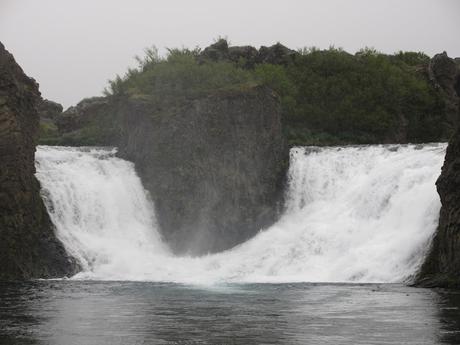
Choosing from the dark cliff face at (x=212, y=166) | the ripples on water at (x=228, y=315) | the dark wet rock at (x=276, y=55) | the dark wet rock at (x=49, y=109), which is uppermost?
the dark wet rock at (x=276, y=55)

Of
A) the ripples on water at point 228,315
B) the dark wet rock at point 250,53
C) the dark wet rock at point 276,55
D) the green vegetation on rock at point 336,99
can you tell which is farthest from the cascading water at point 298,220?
the dark wet rock at point 276,55

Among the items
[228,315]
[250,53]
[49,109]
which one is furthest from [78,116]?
[228,315]

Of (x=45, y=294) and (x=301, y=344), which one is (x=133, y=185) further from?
(x=301, y=344)

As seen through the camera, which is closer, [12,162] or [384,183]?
[12,162]

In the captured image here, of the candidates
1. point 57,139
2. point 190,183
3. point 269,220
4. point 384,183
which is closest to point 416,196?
point 384,183

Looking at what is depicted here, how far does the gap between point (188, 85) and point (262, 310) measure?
3494cm

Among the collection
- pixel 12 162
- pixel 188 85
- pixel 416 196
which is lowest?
pixel 416 196

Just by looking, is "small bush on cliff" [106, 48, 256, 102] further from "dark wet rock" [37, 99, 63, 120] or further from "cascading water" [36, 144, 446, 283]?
"dark wet rock" [37, 99, 63, 120]

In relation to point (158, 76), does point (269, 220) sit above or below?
below

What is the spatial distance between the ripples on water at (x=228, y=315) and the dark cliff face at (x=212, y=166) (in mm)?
15442

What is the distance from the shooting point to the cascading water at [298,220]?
39.7 metres

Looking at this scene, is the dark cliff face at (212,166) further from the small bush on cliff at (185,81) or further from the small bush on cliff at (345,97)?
the small bush on cliff at (345,97)

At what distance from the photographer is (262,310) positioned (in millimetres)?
25547

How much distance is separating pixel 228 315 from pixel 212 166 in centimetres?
2715
